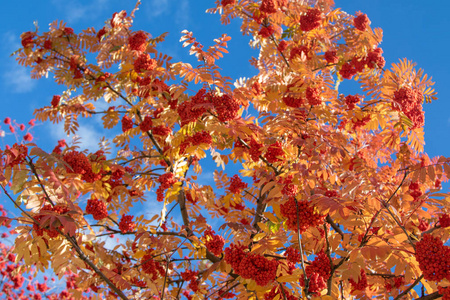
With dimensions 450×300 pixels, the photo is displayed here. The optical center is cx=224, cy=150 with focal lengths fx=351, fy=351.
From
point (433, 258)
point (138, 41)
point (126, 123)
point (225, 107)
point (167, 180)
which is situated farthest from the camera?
point (126, 123)

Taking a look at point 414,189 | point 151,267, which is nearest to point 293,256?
point 151,267

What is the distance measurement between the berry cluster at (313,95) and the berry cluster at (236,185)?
1.76 m

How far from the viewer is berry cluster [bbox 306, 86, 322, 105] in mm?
4383

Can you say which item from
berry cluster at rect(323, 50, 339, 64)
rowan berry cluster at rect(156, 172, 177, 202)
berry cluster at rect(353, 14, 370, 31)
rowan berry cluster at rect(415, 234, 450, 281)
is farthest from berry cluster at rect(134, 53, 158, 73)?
rowan berry cluster at rect(415, 234, 450, 281)

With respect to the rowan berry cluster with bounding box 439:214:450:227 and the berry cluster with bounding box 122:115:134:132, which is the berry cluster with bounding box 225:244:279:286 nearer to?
the rowan berry cluster with bounding box 439:214:450:227

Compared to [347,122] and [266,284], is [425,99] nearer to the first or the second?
[347,122]

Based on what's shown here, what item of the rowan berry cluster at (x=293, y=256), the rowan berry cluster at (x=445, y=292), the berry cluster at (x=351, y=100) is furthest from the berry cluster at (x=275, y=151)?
the rowan berry cluster at (x=445, y=292)

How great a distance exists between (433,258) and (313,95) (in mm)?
2450

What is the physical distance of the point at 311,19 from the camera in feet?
20.5

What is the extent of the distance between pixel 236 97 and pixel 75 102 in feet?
17.2

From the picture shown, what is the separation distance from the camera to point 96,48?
7.82m

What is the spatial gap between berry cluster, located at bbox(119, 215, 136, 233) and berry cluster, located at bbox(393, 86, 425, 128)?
3980mm

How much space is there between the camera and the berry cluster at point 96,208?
181 inches

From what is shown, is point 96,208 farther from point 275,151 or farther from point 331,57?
point 331,57
